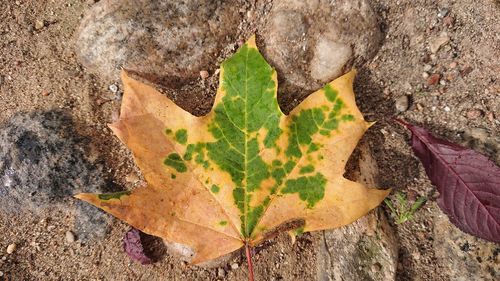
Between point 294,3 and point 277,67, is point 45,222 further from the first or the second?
point 294,3

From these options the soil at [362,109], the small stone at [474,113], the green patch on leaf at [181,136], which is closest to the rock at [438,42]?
the soil at [362,109]

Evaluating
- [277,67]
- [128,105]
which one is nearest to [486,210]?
[277,67]

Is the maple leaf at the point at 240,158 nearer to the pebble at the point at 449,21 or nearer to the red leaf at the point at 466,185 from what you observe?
the red leaf at the point at 466,185

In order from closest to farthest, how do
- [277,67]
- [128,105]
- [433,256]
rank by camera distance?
[128,105], [433,256], [277,67]

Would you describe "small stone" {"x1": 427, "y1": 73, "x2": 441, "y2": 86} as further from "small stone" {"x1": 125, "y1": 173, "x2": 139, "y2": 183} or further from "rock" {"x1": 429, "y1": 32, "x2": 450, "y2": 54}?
"small stone" {"x1": 125, "y1": 173, "x2": 139, "y2": 183}

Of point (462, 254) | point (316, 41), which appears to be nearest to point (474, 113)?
point (462, 254)

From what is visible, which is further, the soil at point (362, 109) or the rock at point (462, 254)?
the soil at point (362, 109)
